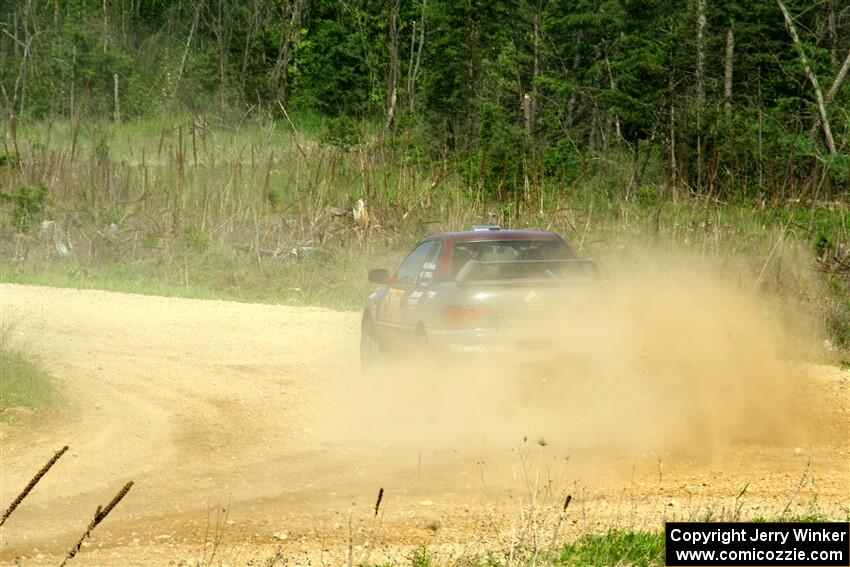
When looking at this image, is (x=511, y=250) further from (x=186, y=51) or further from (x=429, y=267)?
(x=186, y=51)

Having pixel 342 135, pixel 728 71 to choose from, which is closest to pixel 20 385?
pixel 342 135

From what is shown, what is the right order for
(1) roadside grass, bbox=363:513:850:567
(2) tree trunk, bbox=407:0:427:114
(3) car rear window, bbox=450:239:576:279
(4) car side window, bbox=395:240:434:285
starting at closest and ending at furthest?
(1) roadside grass, bbox=363:513:850:567 → (3) car rear window, bbox=450:239:576:279 → (4) car side window, bbox=395:240:434:285 → (2) tree trunk, bbox=407:0:427:114

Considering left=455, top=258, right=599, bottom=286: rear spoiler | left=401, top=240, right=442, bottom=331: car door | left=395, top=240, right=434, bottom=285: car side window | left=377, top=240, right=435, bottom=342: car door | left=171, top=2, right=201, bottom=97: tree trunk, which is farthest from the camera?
left=171, top=2, right=201, bottom=97: tree trunk

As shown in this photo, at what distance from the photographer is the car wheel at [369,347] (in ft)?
43.6

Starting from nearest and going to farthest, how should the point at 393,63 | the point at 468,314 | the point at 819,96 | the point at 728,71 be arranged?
the point at 468,314 < the point at 819,96 < the point at 728,71 < the point at 393,63

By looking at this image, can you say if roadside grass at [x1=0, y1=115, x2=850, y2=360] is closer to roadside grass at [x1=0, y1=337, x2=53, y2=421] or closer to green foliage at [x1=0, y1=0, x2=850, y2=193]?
green foliage at [x1=0, y1=0, x2=850, y2=193]

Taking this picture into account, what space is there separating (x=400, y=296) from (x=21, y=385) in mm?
3695

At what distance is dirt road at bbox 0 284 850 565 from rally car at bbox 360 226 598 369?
1.95 ft

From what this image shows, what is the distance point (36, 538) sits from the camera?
27.7ft

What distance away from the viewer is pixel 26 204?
83.0 ft

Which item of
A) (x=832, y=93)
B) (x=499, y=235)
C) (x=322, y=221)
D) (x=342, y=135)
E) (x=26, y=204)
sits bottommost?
(x=26, y=204)

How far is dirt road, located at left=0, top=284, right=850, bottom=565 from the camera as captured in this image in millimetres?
8062

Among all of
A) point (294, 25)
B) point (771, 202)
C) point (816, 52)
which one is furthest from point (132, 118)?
point (771, 202)

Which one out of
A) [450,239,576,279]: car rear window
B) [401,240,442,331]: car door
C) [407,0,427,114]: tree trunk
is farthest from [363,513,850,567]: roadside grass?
[407,0,427,114]: tree trunk
